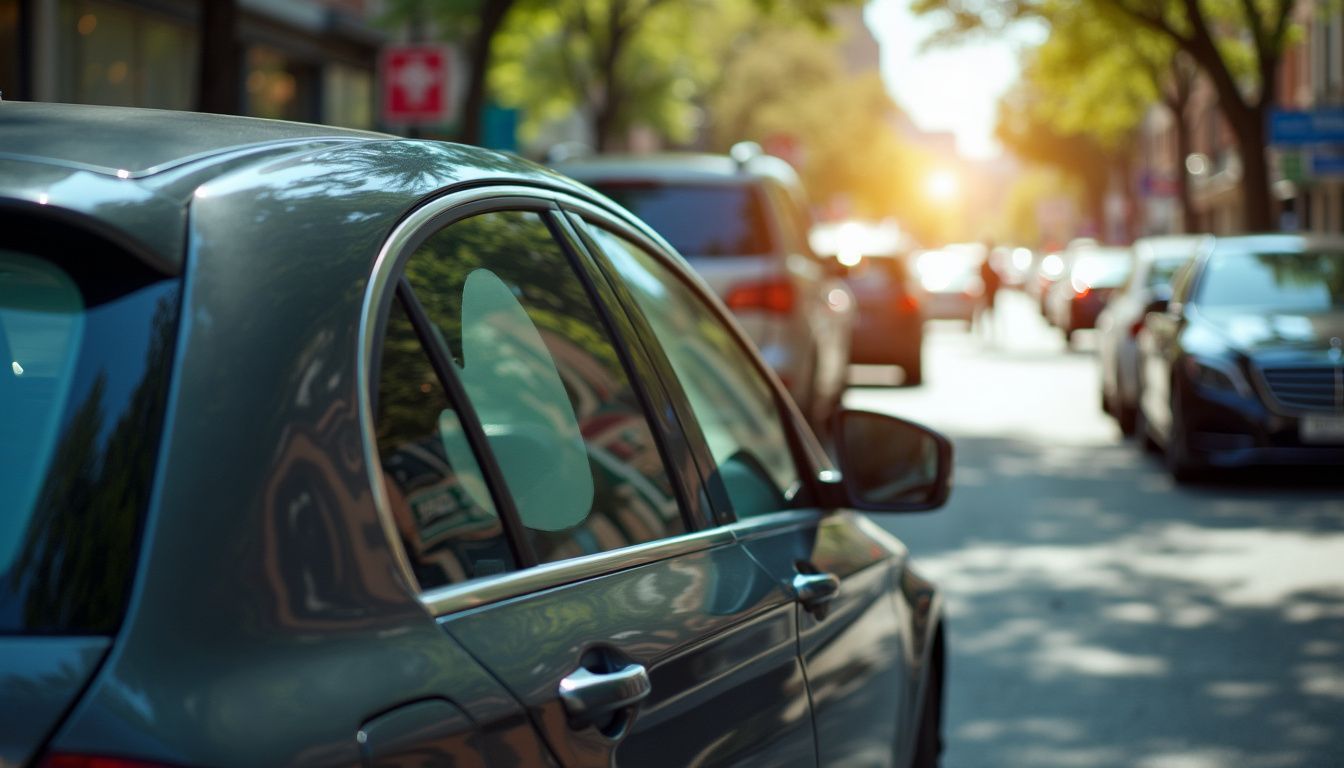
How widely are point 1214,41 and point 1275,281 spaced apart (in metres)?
17.6

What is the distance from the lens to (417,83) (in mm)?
18469

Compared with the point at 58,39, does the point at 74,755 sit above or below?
below

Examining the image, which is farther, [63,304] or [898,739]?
[898,739]

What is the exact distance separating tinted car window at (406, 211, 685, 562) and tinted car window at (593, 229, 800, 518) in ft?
0.71

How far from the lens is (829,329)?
47.1 feet

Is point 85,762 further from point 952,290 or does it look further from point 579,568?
point 952,290

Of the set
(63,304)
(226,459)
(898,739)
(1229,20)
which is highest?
(1229,20)

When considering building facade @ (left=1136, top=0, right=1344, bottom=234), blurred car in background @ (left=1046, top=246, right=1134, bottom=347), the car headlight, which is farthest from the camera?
blurred car in background @ (left=1046, top=246, right=1134, bottom=347)

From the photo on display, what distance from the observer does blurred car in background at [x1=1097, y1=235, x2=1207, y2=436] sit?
15586 millimetres

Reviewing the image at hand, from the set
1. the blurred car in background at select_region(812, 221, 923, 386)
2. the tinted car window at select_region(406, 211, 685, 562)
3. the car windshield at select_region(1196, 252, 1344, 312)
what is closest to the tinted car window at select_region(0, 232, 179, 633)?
the tinted car window at select_region(406, 211, 685, 562)

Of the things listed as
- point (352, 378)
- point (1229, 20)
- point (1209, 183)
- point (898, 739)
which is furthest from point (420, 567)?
point (1209, 183)

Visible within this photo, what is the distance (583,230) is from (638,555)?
511mm

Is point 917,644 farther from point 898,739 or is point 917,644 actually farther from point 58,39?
point 58,39

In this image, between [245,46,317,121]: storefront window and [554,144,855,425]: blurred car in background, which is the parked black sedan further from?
[245,46,317,121]: storefront window
